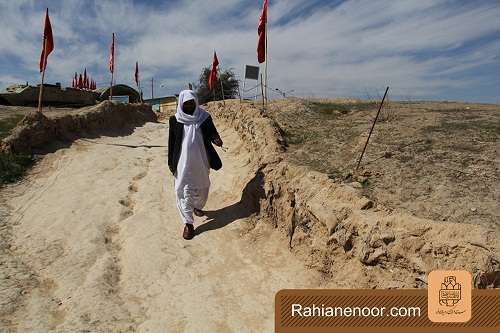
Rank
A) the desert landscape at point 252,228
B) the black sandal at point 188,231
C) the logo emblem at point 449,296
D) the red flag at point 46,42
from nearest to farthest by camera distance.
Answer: the logo emblem at point 449,296
the desert landscape at point 252,228
the black sandal at point 188,231
the red flag at point 46,42

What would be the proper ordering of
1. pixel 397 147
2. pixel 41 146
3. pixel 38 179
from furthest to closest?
pixel 41 146, pixel 38 179, pixel 397 147

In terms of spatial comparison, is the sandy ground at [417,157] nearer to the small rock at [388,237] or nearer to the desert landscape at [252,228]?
the desert landscape at [252,228]

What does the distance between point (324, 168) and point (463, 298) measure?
8.92 ft

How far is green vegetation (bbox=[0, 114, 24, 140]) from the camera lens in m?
8.26

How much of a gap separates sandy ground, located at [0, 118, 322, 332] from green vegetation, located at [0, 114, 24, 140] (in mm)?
1733

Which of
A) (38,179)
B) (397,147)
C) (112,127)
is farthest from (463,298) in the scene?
(112,127)

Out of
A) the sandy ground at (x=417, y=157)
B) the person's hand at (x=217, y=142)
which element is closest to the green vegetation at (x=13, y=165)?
the person's hand at (x=217, y=142)

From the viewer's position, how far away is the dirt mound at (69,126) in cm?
772

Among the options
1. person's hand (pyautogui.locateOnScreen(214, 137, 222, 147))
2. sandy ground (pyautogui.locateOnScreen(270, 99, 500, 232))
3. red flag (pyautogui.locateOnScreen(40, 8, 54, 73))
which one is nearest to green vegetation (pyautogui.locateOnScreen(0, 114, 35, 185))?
red flag (pyautogui.locateOnScreen(40, 8, 54, 73))

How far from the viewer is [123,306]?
3.73 metres

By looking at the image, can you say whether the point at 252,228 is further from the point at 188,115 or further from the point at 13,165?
the point at 13,165

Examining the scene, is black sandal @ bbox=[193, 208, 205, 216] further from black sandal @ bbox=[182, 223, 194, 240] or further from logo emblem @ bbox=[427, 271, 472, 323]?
logo emblem @ bbox=[427, 271, 472, 323]

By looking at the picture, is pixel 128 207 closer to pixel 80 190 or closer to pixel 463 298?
pixel 80 190

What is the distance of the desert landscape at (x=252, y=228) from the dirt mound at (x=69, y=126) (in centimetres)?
10
